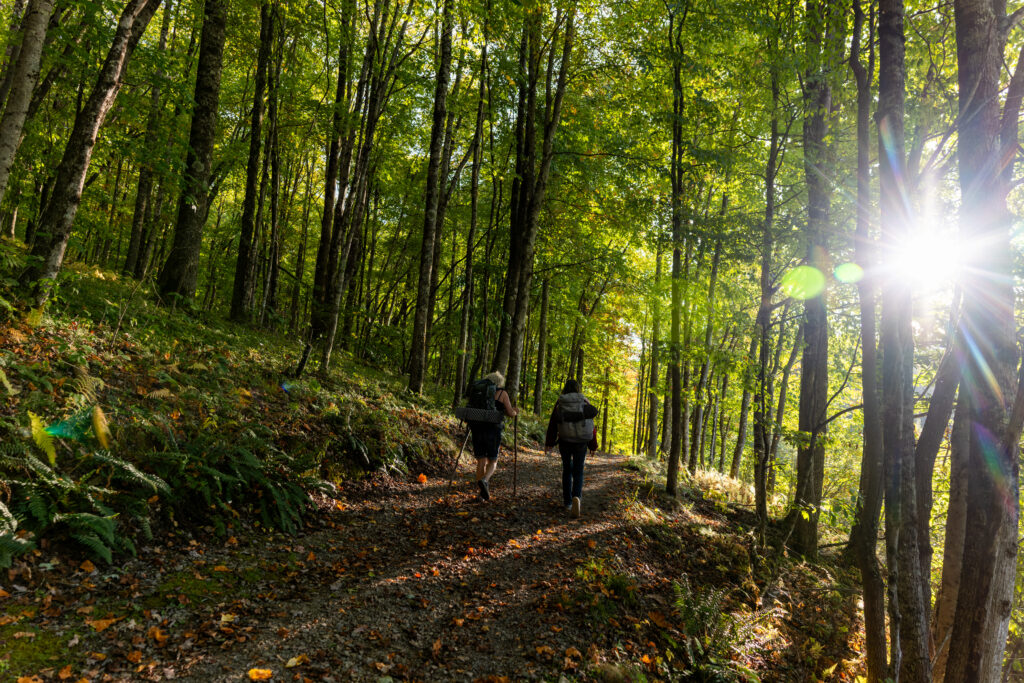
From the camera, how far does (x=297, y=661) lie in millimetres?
3715

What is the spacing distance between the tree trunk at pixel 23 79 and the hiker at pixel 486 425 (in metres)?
6.38

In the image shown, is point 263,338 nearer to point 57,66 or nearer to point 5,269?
point 5,269

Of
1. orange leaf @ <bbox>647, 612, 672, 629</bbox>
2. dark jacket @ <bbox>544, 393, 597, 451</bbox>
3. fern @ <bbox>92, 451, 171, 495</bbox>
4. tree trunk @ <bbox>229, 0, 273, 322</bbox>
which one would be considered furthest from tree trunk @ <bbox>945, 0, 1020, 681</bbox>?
tree trunk @ <bbox>229, 0, 273, 322</bbox>

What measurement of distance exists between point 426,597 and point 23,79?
7.36 meters

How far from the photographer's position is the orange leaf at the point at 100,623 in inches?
140

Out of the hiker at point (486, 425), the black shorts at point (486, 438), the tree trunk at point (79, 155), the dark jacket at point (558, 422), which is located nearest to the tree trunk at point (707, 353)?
the dark jacket at point (558, 422)

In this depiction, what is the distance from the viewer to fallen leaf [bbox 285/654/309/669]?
3655 mm

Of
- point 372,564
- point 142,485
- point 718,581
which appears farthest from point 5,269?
point 718,581

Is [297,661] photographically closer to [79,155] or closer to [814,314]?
[79,155]

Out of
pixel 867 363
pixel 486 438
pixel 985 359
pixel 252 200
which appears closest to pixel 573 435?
pixel 486 438

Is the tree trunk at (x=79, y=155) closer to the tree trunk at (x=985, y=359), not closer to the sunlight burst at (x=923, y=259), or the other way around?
the sunlight burst at (x=923, y=259)

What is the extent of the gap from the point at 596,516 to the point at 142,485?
6630 millimetres

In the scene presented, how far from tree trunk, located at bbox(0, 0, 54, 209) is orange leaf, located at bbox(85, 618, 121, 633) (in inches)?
191

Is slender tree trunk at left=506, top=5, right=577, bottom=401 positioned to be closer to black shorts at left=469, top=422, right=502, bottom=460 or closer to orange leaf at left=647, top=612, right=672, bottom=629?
black shorts at left=469, top=422, right=502, bottom=460
